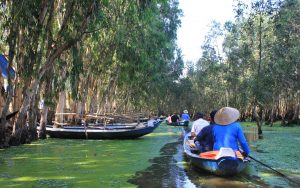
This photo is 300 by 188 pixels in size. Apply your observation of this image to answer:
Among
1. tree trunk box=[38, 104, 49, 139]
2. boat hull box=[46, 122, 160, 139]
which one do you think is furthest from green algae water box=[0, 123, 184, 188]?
boat hull box=[46, 122, 160, 139]

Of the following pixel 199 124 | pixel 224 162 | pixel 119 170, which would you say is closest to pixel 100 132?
pixel 199 124

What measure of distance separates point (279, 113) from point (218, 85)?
40.5 feet

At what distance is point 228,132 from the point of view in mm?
9219

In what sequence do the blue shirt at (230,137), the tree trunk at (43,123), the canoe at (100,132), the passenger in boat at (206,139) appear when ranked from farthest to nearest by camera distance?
the canoe at (100,132)
the tree trunk at (43,123)
the passenger in boat at (206,139)
the blue shirt at (230,137)

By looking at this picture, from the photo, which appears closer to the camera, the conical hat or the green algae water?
the green algae water

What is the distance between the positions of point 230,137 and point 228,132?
116mm

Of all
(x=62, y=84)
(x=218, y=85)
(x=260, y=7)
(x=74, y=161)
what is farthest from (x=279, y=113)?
(x=74, y=161)

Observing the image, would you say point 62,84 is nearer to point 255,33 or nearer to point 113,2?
point 113,2

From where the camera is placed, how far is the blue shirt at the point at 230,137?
9.18 m

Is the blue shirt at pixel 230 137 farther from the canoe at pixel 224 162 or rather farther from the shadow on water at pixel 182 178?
the shadow on water at pixel 182 178

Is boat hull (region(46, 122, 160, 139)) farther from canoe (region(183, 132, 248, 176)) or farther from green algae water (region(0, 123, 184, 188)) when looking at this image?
canoe (region(183, 132, 248, 176))

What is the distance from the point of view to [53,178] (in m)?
8.45

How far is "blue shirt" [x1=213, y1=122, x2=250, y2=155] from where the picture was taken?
918 cm

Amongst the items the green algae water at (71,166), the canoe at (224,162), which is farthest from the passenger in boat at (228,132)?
the green algae water at (71,166)
